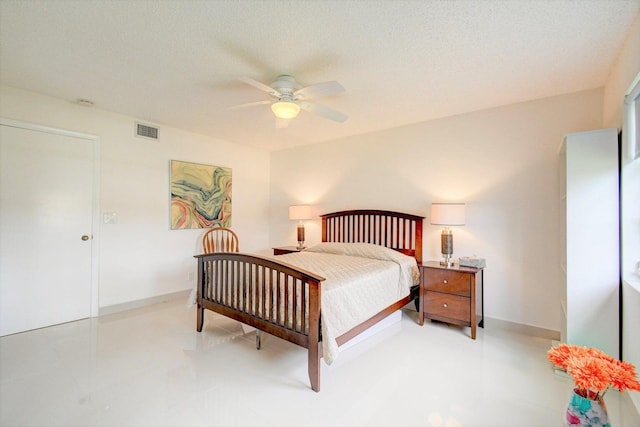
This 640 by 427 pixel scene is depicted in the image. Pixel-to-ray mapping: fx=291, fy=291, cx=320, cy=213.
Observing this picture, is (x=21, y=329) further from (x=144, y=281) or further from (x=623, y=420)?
(x=623, y=420)

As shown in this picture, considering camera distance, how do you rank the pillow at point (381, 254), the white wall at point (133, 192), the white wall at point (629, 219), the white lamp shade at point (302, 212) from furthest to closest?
the white lamp shade at point (302, 212) < the pillow at point (381, 254) < the white wall at point (133, 192) < the white wall at point (629, 219)

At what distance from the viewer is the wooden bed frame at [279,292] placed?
2025 millimetres

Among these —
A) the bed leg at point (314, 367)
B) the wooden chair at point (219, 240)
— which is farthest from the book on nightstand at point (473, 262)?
the wooden chair at point (219, 240)

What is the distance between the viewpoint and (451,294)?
300 centimetres

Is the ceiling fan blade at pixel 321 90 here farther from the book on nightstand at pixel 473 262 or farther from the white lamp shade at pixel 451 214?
the book on nightstand at pixel 473 262

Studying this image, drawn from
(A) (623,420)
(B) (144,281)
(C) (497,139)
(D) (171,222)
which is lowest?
(A) (623,420)

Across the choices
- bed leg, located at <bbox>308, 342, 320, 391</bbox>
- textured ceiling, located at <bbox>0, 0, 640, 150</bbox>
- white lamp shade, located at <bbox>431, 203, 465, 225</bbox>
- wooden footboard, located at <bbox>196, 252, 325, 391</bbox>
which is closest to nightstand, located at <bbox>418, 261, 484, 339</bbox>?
white lamp shade, located at <bbox>431, 203, 465, 225</bbox>

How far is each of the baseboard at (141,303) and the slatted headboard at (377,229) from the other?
2.22 meters

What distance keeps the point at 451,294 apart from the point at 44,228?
4.32 m

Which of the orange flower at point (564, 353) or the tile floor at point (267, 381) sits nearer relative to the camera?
the orange flower at point (564, 353)

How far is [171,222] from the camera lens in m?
4.04

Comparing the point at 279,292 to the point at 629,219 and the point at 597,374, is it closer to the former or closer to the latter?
the point at 597,374

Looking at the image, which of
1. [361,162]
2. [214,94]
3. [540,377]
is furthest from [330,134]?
[540,377]

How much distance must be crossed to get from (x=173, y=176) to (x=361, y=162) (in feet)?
8.69
